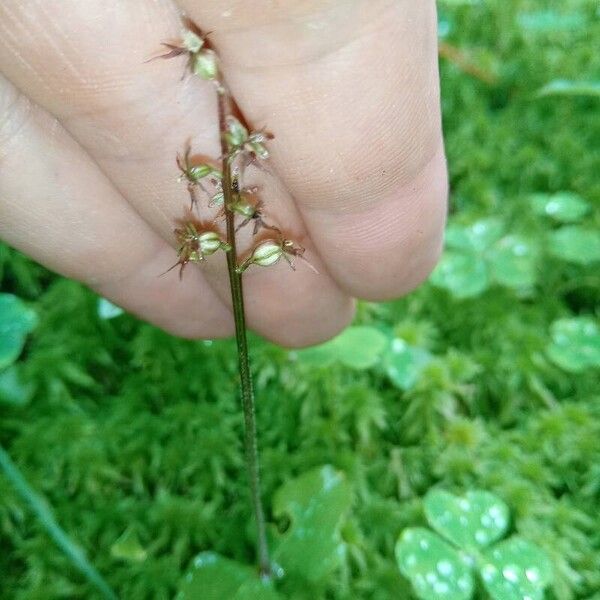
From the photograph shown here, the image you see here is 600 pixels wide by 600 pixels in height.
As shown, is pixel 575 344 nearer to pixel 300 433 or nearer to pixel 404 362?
pixel 404 362

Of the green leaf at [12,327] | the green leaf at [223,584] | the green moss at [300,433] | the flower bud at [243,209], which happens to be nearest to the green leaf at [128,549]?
the green moss at [300,433]

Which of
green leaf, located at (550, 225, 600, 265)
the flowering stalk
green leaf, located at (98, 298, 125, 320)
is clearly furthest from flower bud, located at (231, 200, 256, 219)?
green leaf, located at (550, 225, 600, 265)

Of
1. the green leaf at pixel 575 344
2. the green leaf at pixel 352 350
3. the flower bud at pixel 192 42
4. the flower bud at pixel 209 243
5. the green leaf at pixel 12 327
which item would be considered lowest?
the green leaf at pixel 575 344

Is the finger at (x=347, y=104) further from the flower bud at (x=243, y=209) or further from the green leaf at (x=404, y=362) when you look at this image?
the green leaf at (x=404, y=362)

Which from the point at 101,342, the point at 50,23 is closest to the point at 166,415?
the point at 101,342

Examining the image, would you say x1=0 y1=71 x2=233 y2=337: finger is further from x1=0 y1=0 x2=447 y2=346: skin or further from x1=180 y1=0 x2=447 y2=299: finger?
x1=180 y1=0 x2=447 y2=299: finger

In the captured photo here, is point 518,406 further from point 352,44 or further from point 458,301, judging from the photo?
point 352,44

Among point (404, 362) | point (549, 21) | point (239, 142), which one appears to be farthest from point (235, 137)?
point (549, 21)
